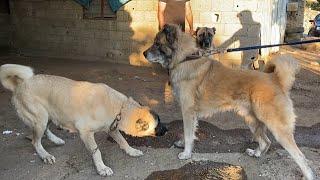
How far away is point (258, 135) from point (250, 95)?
2.59 ft

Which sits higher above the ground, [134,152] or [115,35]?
[115,35]

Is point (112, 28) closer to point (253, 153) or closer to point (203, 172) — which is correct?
point (253, 153)

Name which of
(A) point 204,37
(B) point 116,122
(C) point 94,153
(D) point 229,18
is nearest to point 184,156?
(B) point 116,122

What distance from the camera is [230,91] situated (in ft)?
15.2

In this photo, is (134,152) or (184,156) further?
(134,152)

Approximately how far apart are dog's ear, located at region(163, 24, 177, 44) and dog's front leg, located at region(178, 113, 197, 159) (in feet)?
3.01

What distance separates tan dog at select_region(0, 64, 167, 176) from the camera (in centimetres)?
452

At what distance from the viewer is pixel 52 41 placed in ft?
38.3

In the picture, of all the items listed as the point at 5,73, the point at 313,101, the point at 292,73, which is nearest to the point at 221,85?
the point at 292,73

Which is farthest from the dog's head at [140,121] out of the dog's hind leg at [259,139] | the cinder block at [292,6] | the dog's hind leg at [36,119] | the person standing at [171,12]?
the cinder block at [292,6]

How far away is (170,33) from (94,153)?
1643 mm

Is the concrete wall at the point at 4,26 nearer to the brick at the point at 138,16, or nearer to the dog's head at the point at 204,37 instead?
the brick at the point at 138,16

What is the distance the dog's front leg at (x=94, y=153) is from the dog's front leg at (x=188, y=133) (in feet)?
3.08

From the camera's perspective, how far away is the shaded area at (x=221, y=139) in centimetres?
527
